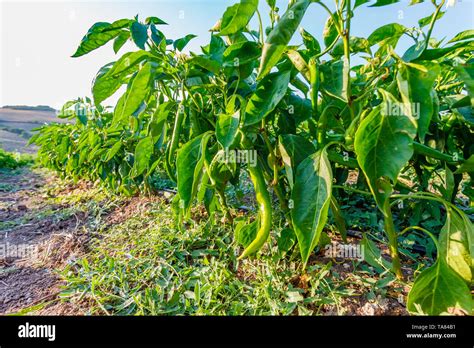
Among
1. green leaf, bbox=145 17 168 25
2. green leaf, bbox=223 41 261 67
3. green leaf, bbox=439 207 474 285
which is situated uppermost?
green leaf, bbox=145 17 168 25

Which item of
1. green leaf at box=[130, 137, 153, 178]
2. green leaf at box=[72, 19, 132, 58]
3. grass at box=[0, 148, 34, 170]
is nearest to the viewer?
green leaf at box=[72, 19, 132, 58]

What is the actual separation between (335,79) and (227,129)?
0.26 metres

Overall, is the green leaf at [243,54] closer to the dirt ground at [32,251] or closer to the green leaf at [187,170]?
the green leaf at [187,170]

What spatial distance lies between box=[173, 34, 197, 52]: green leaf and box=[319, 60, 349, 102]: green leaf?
0.44 m

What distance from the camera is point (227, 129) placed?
68 centimetres

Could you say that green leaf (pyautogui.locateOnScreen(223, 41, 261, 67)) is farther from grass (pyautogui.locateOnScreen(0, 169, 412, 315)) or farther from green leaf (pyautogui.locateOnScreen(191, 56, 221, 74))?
grass (pyautogui.locateOnScreen(0, 169, 412, 315))

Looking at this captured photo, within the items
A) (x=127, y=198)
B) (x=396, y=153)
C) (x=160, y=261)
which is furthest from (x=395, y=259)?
(x=127, y=198)

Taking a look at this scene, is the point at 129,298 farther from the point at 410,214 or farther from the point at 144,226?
the point at 410,214

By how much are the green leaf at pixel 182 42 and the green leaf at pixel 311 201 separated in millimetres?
540

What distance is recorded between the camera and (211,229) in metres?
1.19

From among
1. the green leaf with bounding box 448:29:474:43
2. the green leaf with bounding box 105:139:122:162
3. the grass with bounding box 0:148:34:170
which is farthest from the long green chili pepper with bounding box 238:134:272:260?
the grass with bounding box 0:148:34:170

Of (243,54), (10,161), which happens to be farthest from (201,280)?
(10,161)

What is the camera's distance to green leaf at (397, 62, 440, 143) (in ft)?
Answer: 1.71

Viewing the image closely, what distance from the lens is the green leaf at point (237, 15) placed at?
65cm
